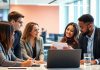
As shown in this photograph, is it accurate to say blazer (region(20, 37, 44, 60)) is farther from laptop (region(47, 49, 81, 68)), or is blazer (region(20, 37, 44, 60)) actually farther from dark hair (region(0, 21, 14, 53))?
laptop (region(47, 49, 81, 68))

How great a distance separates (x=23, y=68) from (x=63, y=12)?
30.8ft

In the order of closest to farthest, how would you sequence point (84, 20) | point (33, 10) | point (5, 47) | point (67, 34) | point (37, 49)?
point (5, 47), point (84, 20), point (67, 34), point (37, 49), point (33, 10)

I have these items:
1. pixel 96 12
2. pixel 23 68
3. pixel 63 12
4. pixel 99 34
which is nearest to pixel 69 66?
pixel 23 68

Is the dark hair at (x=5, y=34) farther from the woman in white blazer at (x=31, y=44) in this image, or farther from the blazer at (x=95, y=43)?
the blazer at (x=95, y=43)

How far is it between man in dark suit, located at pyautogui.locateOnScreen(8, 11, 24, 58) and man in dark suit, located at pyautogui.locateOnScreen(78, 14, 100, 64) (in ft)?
3.00

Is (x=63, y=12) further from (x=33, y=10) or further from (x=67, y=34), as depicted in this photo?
(x=67, y=34)

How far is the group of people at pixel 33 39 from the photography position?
293cm

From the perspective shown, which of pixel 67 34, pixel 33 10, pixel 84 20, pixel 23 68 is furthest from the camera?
pixel 33 10

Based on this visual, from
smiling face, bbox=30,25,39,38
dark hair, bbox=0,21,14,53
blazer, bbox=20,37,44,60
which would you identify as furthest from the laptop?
smiling face, bbox=30,25,39,38

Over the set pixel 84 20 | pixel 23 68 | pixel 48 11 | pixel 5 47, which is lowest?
pixel 23 68

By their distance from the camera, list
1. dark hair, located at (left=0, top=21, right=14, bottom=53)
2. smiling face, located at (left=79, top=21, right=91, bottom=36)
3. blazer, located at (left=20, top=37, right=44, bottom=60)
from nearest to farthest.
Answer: dark hair, located at (left=0, top=21, right=14, bottom=53) < smiling face, located at (left=79, top=21, right=91, bottom=36) < blazer, located at (left=20, top=37, right=44, bottom=60)

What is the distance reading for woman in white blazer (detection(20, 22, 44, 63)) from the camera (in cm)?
399

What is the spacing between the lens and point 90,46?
143 inches

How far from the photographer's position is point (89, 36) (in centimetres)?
365
